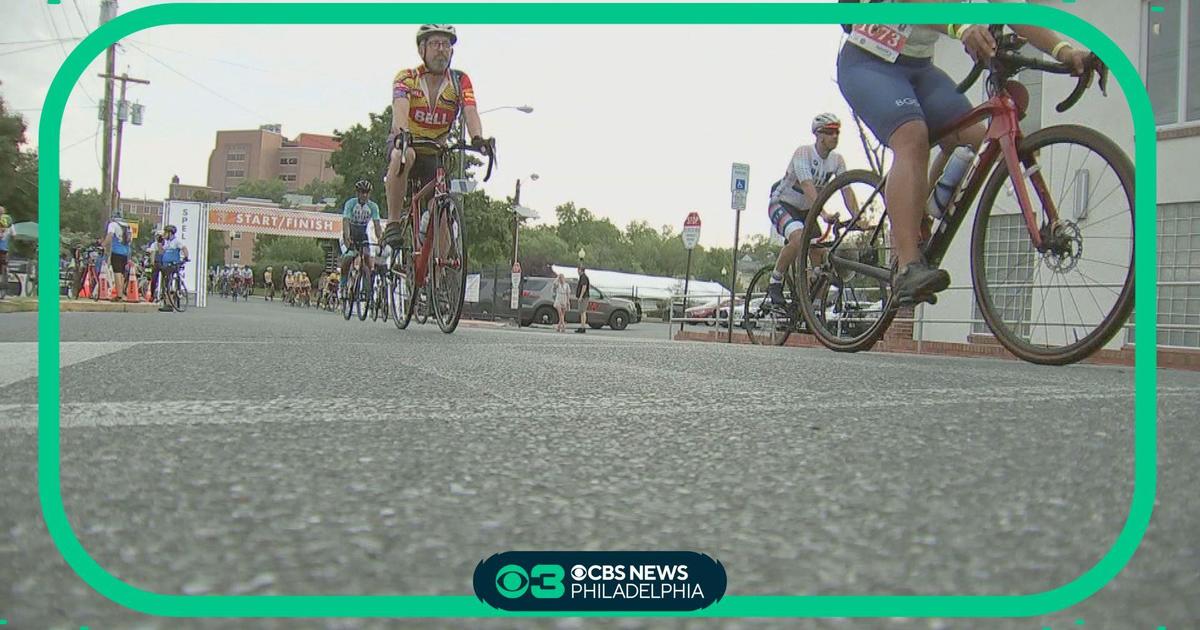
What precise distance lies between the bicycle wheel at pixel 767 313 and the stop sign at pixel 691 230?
2.53 meters

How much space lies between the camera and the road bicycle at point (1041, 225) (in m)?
1.54

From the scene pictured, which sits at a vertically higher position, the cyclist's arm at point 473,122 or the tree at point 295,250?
the cyclist's arm at point 473,122

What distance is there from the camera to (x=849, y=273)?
137 inches

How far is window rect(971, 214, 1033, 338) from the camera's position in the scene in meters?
2.22

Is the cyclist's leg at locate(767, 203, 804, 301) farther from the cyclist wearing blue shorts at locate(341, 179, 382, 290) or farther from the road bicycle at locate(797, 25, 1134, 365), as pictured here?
the cyclist wearing blue shorts at locate(341, 179, 382, 290)

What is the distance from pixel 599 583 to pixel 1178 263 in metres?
1.23

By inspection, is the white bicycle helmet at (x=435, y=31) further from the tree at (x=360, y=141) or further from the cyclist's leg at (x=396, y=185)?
the cyclist's leg at (x=396, y=185)

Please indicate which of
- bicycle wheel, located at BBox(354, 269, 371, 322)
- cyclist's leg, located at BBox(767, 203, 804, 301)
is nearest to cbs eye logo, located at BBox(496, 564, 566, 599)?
cyclist's leg, located at BBox(767, 203, 804, 301)

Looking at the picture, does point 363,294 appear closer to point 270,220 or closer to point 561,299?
point 270,220

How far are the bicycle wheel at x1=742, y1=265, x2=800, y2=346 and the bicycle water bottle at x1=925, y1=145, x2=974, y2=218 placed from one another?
1330mm

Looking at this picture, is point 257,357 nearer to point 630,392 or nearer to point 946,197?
point 630,392

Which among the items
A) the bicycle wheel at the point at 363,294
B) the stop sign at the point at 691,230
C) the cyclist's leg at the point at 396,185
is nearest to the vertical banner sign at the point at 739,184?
the stop sign at the point at 691,230

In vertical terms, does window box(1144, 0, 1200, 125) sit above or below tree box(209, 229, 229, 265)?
above

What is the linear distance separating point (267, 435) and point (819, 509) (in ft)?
1.89
